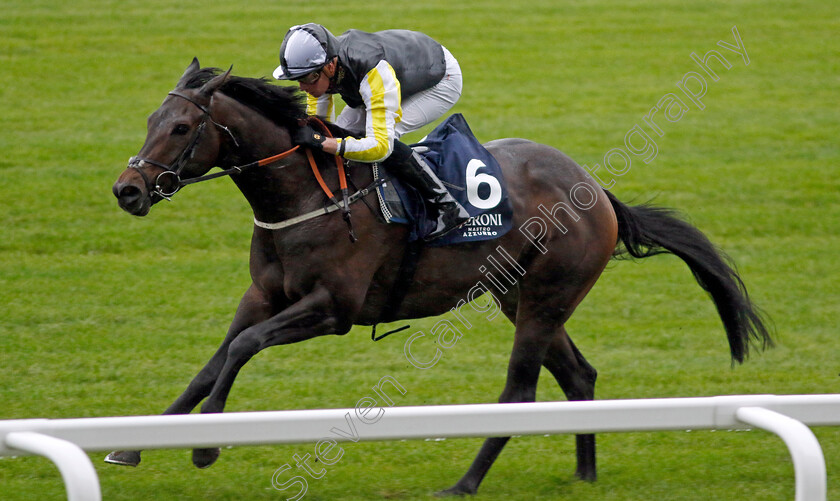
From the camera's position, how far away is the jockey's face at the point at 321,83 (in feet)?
12.6

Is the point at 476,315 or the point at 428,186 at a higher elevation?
the point at 428,186

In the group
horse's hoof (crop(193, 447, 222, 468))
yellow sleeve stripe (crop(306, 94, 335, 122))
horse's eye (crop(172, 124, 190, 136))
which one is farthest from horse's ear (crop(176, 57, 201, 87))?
horse's hoof (crop(193, 447, 222, 468))

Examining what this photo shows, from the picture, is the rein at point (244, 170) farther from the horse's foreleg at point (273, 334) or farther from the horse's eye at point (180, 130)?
the horse's foreleg at point (273, 334)

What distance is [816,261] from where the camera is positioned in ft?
26.6

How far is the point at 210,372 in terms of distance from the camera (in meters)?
3.84

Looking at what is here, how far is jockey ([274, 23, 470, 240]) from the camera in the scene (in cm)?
381

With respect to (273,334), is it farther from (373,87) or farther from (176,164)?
(373,87)

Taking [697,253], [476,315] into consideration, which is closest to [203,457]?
[697,253]

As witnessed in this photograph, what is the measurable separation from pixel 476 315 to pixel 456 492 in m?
2.95

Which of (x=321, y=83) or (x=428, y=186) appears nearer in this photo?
(x=321, y=83)

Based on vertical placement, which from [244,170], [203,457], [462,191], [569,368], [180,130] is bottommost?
[569,368]

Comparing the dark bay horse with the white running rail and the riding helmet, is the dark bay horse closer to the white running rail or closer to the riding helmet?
the riding helmet

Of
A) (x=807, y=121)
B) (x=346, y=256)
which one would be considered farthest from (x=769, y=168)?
(x=346, y=256)

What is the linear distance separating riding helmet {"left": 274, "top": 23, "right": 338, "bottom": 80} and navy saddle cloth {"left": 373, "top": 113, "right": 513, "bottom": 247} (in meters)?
0.51
